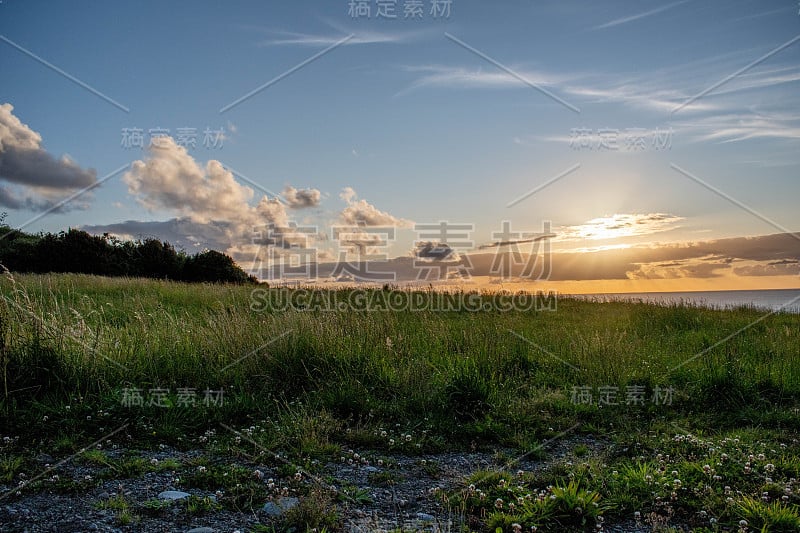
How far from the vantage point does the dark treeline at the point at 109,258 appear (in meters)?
38.4

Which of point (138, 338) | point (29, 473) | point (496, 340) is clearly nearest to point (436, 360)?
point (496, 340)

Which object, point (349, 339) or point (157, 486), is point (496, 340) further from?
point (157, 486)

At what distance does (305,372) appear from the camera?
8062 millimetres

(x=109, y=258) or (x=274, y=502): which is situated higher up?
(x=109, y=258)

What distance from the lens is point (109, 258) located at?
3938 cm

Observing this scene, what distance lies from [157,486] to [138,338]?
4.11 meters

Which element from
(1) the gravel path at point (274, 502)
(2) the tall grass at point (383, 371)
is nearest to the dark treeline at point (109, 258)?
(2) the tall grass at point (383, 371)

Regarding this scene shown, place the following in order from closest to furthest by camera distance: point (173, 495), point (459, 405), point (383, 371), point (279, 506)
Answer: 1. point (279, 506)
2. point (173, 495)
3. point (459, 405)
4. point (383, 371)
